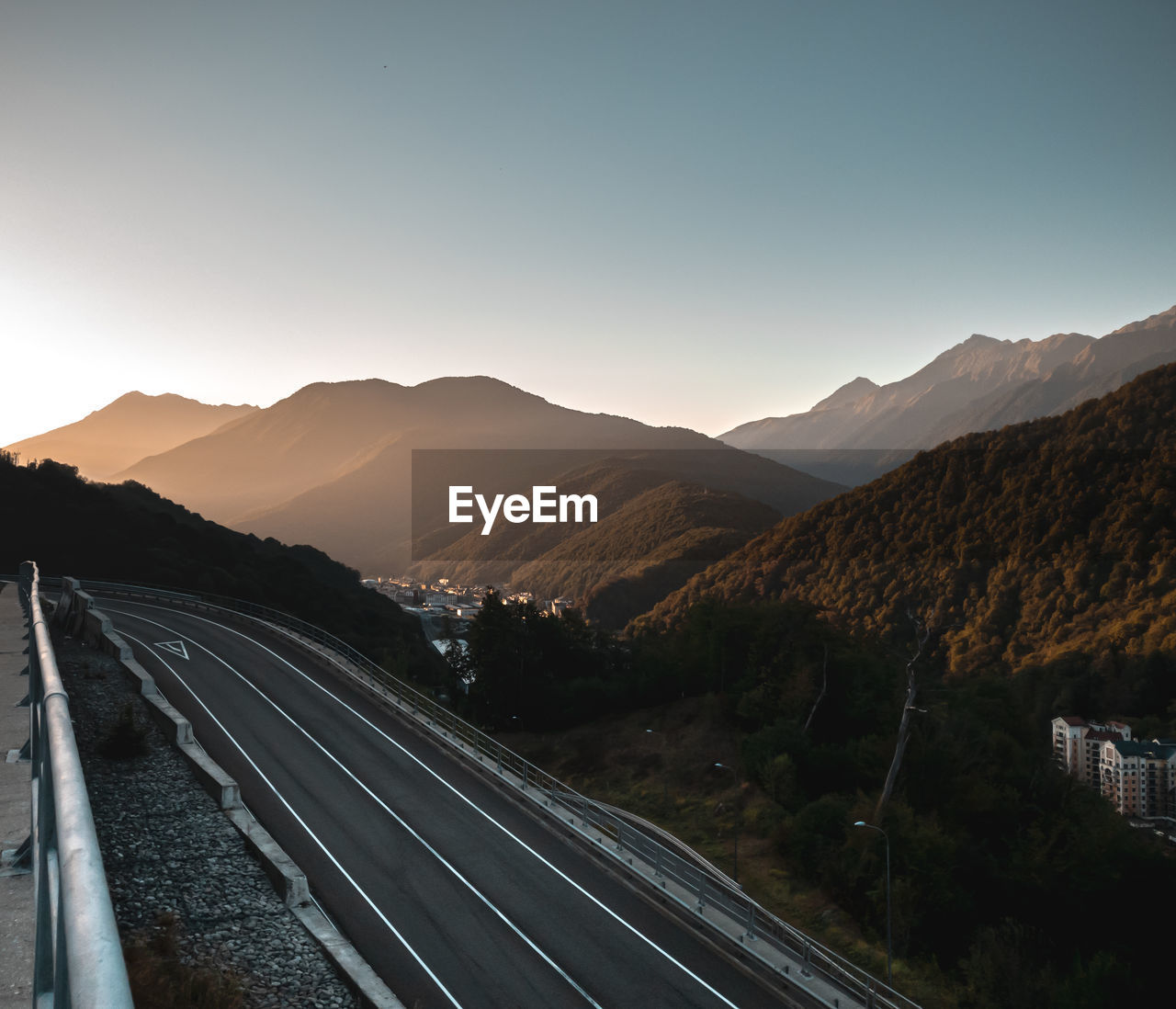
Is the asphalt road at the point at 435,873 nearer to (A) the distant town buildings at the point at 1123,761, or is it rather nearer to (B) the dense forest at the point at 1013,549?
(B) the dense forest at the point at 1013,549

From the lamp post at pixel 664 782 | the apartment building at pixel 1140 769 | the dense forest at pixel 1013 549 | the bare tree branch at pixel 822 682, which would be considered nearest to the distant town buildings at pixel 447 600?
the dense forest at pixel 1013 549

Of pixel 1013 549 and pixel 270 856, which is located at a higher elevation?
pixel 1013 549


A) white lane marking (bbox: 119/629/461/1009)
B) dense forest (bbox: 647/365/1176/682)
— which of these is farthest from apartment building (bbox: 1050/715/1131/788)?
white lane marking (bbox: 119/629/461/1009)

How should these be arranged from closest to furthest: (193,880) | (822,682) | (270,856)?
1. (193,880)
2. (270,856)
3. (822,682)

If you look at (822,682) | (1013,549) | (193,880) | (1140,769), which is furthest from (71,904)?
(1013,549)

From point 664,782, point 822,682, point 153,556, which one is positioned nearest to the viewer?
point 664,782

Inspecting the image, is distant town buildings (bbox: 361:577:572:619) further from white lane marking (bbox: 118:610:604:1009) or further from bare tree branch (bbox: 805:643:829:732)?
white lane marking (bbox: 118:610:604:1009)

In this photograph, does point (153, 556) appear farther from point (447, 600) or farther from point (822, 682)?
point (447, 600)
